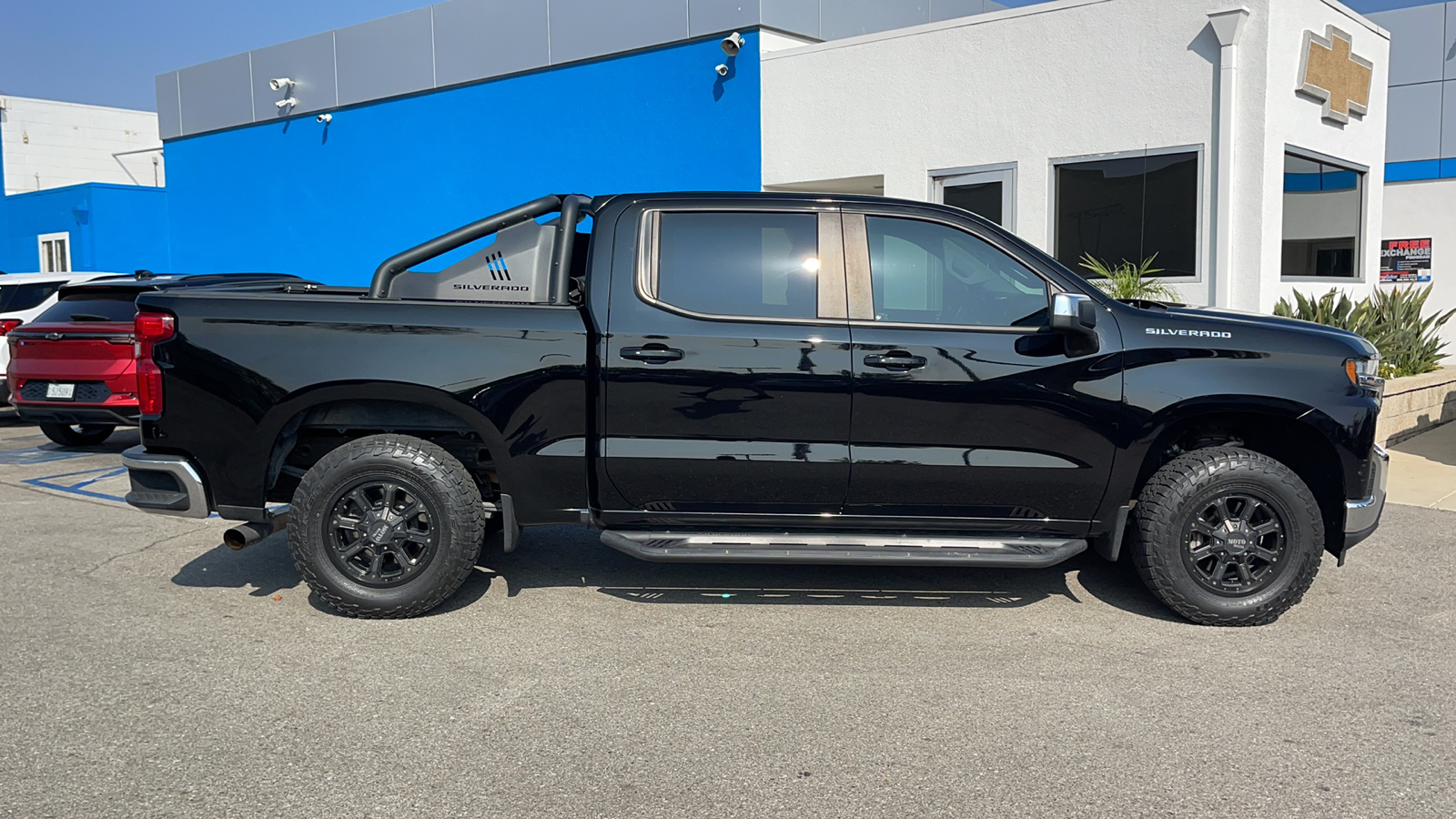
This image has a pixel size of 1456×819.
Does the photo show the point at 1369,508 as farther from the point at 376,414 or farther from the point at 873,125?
the point at 873,125

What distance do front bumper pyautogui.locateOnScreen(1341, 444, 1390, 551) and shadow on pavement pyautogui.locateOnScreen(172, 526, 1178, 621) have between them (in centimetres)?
91

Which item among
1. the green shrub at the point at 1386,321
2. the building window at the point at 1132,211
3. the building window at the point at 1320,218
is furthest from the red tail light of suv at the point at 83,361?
the building window at the point at 1320,218

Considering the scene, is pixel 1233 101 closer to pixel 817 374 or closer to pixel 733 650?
pixel 817 374

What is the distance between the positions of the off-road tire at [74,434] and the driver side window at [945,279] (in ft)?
30.2

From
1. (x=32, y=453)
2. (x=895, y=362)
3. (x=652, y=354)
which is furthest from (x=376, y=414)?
(x=32, y=453)

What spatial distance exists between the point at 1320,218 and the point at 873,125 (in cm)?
511

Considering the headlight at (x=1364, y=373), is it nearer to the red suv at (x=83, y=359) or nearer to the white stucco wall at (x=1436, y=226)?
the red suv at (x=83, y=359)

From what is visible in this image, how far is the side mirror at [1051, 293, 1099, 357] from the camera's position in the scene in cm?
479

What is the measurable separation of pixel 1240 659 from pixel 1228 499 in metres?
0.78

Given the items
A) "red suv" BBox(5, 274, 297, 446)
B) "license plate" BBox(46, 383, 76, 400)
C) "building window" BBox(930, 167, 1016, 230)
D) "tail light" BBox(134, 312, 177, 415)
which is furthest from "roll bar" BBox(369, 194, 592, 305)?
"building window" BBox(930, 167, 1016, 230)

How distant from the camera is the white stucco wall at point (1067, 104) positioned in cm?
1059

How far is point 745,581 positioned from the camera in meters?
5.95

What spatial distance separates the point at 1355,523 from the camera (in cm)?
516

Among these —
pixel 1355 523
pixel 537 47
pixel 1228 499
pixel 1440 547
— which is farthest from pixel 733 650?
pixel 537 47
